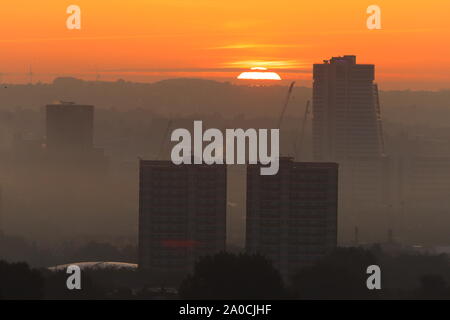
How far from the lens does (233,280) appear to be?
7281 centimetres

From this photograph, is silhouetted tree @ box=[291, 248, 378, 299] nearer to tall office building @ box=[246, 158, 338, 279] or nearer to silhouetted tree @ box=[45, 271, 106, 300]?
silhouetted tree @ box=[45, 271, 106, 300]

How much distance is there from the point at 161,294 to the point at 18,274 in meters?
21.2

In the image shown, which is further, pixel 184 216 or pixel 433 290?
pixel 184 216

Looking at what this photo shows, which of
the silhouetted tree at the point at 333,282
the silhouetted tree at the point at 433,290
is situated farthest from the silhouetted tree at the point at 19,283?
the silhouetted tree at the point at 433,290

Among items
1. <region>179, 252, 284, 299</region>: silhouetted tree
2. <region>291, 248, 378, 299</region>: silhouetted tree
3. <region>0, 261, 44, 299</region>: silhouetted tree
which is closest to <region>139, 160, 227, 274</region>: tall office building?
<region>291, 248, 378, 299</region>: silhouetted tree

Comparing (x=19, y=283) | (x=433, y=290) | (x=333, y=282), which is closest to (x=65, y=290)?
(x=19, y=283)

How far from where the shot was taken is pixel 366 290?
273 feet

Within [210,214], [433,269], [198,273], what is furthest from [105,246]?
[198,273]

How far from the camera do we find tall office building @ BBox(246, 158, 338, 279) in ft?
433

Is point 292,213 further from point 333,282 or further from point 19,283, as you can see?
point 19,283

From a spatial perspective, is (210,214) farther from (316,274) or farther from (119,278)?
(316,274)

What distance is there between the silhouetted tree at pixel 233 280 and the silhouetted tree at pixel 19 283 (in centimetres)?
831

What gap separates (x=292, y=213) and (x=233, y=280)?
61551mm
